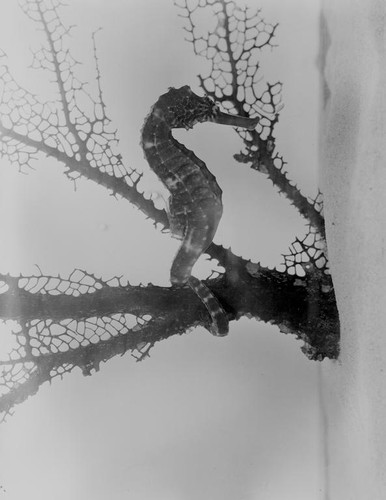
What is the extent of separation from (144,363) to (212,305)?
287 millimetres

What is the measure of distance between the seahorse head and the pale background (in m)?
0.19

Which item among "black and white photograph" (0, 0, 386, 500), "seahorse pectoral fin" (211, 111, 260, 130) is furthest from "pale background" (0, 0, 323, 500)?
"seahorse pectoral fin" (211, 111, 260, 130)

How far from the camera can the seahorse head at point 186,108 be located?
1131 mm

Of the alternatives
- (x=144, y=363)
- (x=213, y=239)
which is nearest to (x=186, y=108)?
(x=213, y=239)

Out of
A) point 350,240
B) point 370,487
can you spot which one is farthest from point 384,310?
point 370,487

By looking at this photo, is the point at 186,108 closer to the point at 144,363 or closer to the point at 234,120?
the point at 234,120

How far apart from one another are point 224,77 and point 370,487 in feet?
2.99

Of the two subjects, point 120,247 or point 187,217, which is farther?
point 120,247

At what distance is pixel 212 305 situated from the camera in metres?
1.15

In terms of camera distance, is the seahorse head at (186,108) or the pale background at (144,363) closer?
the seahorse head at (186,108)

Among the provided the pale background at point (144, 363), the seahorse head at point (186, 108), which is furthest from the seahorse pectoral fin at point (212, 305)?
the seahorse head at point (186, 108)

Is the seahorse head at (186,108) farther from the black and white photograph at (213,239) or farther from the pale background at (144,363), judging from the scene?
the pale background at (144,363)

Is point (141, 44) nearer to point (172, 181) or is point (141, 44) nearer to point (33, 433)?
point (172, 181)

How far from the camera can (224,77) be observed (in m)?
1.30
